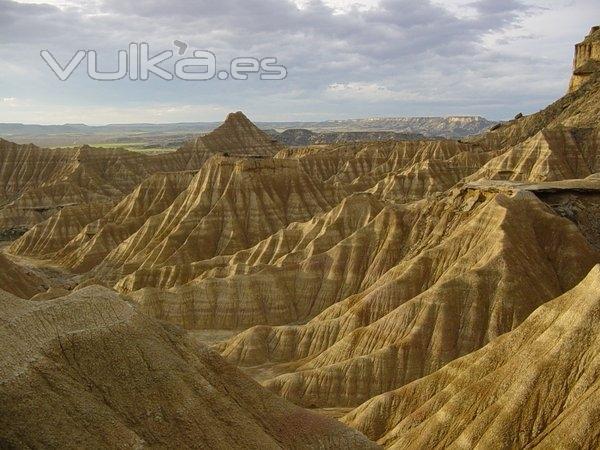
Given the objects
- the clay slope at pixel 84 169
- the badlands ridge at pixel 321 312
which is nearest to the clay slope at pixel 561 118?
the badlands ridge at pixel 321 312

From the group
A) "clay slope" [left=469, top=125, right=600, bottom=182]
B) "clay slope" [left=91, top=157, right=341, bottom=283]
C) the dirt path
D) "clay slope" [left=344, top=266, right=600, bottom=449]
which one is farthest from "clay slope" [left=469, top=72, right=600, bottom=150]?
"clay slope" [left=344, top=266, right=600, bottom=449]

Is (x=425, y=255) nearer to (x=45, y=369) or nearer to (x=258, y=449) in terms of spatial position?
(x=258, y=449)

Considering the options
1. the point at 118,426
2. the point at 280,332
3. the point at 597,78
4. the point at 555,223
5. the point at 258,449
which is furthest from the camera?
the point at 597,78

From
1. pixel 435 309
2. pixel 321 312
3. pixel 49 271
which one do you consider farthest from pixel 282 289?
pixel 49 271

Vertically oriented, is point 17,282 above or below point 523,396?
below

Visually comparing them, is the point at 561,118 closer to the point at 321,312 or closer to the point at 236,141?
the point at 321,312

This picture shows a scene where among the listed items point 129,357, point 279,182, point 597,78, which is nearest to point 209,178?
point 279,182
